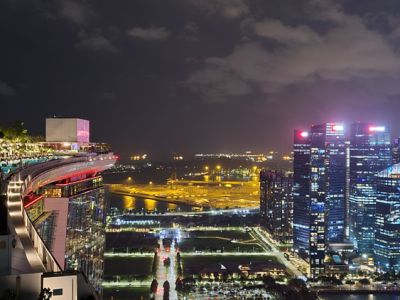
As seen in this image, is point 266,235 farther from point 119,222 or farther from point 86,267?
point 86,267

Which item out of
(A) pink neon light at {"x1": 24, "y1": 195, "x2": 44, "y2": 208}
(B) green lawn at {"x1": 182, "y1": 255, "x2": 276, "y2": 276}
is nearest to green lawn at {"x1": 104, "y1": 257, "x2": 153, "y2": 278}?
(B) green lawn at {"x1": 182, "y1": 255, "x2": 276, "y2": 276}

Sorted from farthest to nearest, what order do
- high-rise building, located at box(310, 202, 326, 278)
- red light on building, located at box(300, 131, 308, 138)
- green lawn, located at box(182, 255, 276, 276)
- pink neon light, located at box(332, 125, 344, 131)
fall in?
pink neon light, located at box(332, 125, 344, 131), red light on building, located at box(300, 131, 308, 138), high-rise building, located at box(310, 202, 326, 278), green lawn, located at box(182, 255, 276, 276)

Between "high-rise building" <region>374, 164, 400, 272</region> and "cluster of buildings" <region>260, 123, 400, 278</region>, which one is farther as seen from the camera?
"cluster of buildings" <region>260, 123, 400, 278</region>

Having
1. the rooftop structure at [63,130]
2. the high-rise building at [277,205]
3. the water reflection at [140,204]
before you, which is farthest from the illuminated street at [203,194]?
the rooftop structure at [63,130]

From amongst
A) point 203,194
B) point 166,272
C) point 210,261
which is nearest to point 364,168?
point 210,261

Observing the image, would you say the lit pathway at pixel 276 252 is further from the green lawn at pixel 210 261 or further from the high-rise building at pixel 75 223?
the high-rise building at pixel 75 223

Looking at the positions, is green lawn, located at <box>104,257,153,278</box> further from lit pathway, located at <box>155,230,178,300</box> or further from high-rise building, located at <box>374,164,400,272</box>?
high-rise building, located at <box>374,164,400,272</box>

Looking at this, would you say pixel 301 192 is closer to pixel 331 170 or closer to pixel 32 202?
pixel 331 170
